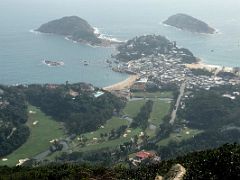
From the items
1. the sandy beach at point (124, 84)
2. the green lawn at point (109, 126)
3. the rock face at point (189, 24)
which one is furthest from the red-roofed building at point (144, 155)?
the rock face at point (189, 24)

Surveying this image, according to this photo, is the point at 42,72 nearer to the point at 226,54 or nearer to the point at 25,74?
the point at 25,74

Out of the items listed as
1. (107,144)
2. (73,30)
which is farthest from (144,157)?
(73,30)

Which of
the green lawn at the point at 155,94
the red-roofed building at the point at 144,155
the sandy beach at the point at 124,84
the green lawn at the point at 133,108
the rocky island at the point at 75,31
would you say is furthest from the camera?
the rocky island at the point at 75,31

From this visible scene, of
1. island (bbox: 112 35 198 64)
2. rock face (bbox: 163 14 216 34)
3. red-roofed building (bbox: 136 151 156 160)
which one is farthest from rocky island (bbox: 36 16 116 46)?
red-roofed building (bbox: 136 151 156 160)

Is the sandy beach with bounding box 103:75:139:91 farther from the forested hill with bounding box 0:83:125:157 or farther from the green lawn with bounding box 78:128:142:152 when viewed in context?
the green lawn with bounding box 78:128:142:152

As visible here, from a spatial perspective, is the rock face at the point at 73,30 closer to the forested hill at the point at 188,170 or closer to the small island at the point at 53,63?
the small island at the point at 53,63

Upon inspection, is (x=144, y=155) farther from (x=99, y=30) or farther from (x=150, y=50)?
(x=99, y=30)

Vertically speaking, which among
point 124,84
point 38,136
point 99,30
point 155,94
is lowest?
point 38,136
